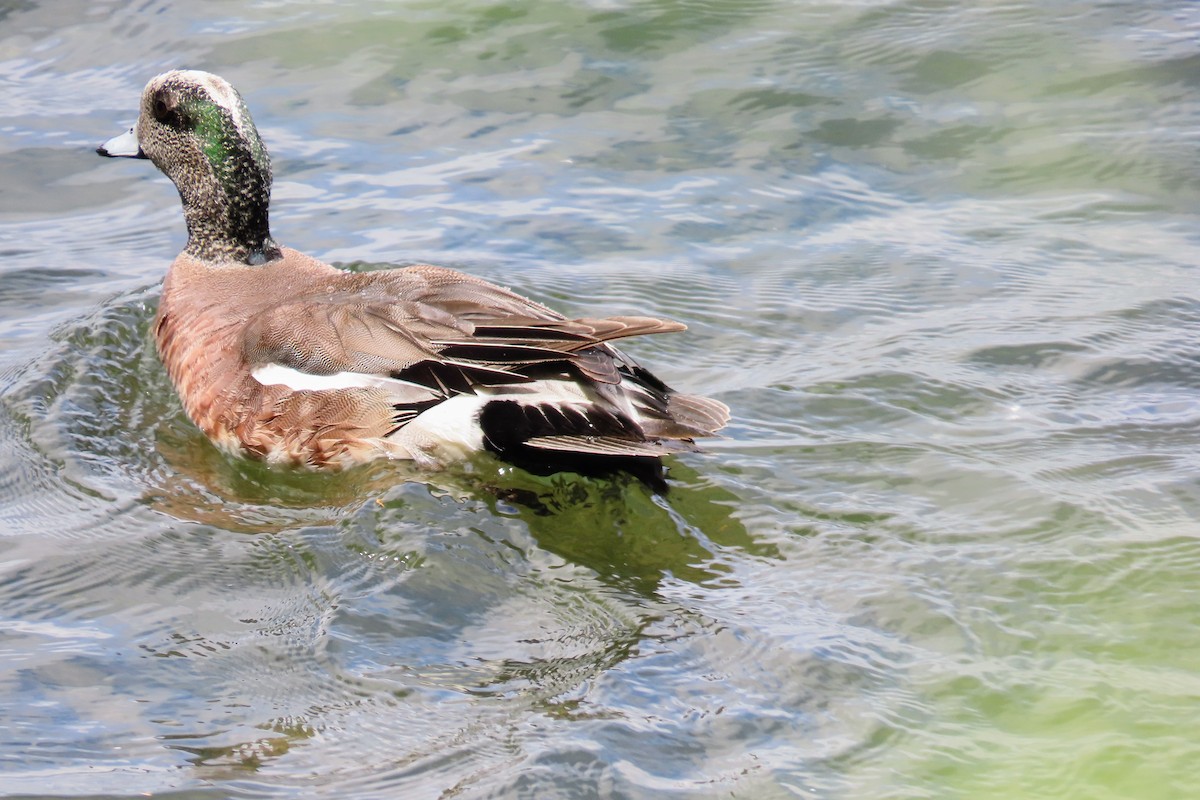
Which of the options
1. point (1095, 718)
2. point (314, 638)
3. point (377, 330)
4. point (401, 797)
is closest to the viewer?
point (401, 797)

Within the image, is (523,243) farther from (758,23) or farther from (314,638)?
(314,638)

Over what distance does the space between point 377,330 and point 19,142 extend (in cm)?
396

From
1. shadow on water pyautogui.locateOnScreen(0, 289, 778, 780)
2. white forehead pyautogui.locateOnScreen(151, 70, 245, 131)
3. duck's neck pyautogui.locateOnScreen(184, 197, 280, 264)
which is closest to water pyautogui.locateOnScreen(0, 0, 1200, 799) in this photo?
shadow on water pyautogui.locateOnScreen(0, 289, 778, 780)

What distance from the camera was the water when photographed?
137 inches

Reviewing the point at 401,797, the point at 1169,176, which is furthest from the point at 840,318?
the point at 401,797

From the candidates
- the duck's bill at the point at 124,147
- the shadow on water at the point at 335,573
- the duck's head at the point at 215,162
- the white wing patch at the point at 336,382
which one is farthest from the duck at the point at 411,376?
the duck's bill at the point at 124,147

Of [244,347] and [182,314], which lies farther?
[182,314]

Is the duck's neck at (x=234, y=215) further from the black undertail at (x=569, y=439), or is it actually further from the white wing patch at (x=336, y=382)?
the black undertail at (x=569, y=439)

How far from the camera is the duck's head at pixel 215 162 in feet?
19.3

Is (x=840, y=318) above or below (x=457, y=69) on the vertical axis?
below

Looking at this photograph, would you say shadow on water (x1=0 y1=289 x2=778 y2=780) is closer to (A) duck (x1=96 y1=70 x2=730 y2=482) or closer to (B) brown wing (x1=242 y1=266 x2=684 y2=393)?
(A) duck (x1=96 y1=70 x2=730 y2=482)

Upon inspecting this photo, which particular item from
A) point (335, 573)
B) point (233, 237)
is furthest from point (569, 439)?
point (233, 237)

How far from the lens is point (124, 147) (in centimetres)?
623

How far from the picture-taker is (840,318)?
236 inches
